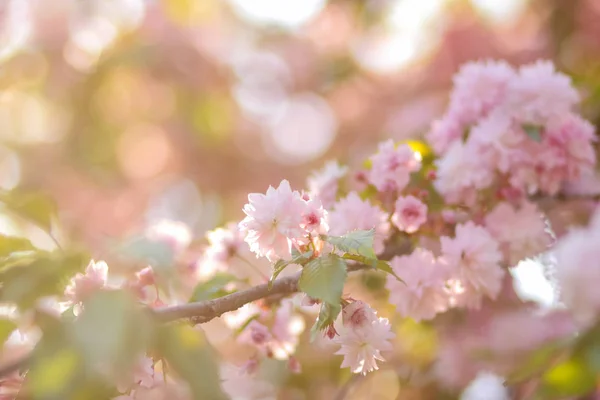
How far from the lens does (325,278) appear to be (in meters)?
0.61

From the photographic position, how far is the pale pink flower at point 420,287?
→ 825mm

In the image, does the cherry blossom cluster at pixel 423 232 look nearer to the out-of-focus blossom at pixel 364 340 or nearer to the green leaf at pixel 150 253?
the out-of-focus blossom at pixel 364 340

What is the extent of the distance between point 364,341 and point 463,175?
334mm

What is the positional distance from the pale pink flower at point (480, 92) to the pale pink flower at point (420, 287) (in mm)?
275

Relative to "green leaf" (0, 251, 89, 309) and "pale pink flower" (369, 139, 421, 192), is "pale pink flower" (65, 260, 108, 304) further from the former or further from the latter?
"pale pink flower" (369, 139, 421, 192)

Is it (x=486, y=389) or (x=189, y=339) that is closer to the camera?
(x=189, y=339)

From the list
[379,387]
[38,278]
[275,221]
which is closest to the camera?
[38,278]

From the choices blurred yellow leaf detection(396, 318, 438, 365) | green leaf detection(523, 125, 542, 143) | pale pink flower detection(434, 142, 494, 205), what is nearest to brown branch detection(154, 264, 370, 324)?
pale pink flower detection(434, 142, 494, 205)

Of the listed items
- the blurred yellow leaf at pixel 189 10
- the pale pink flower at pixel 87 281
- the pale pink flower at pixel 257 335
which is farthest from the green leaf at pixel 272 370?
the blurred yellow leaf at pixel 189 10

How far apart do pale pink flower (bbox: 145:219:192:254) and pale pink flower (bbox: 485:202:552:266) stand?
1.67 ft

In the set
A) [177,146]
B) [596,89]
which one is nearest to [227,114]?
[177,146]

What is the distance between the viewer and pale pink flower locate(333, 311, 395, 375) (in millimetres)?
687

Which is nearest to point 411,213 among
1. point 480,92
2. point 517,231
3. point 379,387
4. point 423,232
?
point 423,232

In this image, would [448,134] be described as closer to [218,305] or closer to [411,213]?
[411,213]
